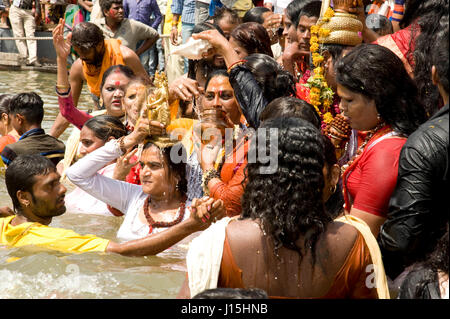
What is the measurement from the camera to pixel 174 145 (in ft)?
14.9

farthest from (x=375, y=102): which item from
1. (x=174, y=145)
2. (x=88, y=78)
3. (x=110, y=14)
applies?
(x=110, y=14)

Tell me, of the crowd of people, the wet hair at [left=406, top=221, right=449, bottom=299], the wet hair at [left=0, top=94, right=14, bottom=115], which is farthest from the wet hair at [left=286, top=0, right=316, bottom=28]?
the wet hair at [left=406, top=221, right=449, bottom=299]

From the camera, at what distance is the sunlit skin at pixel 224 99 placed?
4.66 m

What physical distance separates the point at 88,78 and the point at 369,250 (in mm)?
5449

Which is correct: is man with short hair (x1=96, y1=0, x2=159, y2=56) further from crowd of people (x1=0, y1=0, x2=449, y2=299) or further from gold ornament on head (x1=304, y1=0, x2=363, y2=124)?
gold ornament on head (x1=304, y1=0, x2=363, y2=124)

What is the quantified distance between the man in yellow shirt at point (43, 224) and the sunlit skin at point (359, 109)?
3.74 feet

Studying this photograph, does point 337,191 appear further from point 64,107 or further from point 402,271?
point 64,107

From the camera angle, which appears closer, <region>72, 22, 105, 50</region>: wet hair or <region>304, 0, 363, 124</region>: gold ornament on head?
<region>304, 0, 363, 124</region>: gold ornament on head

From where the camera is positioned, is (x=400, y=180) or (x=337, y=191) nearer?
(x=400, y=180)

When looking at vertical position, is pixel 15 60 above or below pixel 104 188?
below

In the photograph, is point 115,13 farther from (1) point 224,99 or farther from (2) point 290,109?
(2) point 290,109

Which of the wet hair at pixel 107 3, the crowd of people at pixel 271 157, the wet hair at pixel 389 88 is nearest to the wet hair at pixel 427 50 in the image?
the crowd of people at pixel 271 157

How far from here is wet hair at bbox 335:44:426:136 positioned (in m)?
3.25

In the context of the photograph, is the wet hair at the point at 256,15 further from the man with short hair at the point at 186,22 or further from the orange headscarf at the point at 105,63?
the man with short hair at the point at 186,22
